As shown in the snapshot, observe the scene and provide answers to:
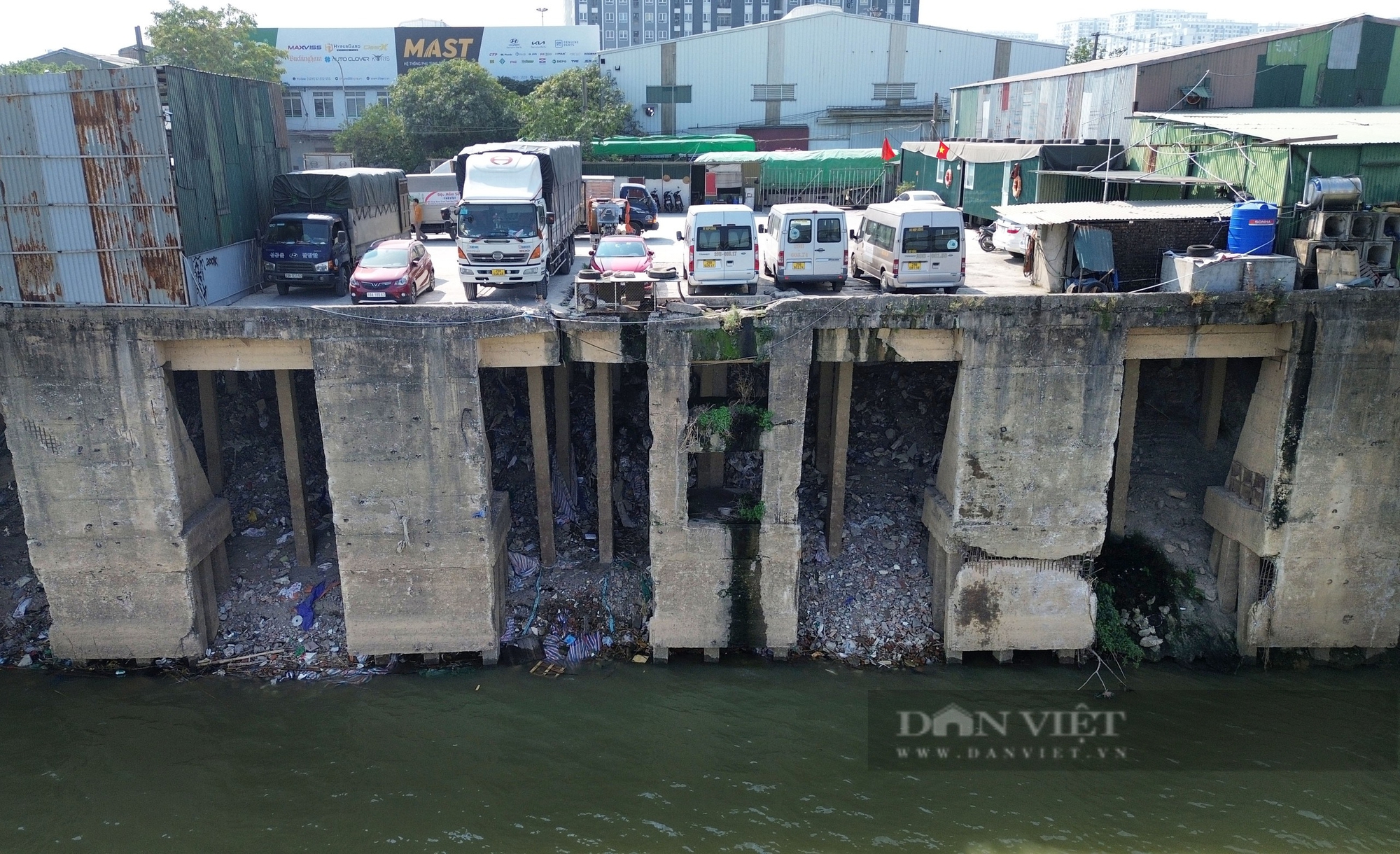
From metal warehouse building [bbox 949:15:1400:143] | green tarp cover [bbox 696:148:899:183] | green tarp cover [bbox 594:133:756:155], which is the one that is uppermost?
metal warehouse building [bbox 949:15:1400:143]

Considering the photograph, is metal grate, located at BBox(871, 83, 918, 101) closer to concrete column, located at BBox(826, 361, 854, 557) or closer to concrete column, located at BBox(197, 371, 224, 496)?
concrete column, located at BBox(826, 361, 854, 557)

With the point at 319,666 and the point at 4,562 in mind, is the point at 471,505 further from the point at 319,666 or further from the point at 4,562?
the point at 4,562

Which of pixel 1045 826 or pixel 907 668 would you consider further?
pixel 907 668

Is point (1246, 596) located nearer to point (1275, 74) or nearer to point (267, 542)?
point (1275, 74)

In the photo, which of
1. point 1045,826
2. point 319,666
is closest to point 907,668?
point 1045,826

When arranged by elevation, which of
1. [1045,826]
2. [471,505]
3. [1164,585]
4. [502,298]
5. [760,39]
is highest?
[760,39]

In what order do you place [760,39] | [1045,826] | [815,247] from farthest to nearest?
[760,39], [815,247], [1045,826]

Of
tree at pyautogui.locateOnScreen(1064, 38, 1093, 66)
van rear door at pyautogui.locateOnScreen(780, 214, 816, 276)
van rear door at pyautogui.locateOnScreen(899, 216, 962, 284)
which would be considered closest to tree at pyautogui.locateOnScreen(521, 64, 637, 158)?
tree at pyautogui.locateOnScreen(1064, 38, 1093, 66)
